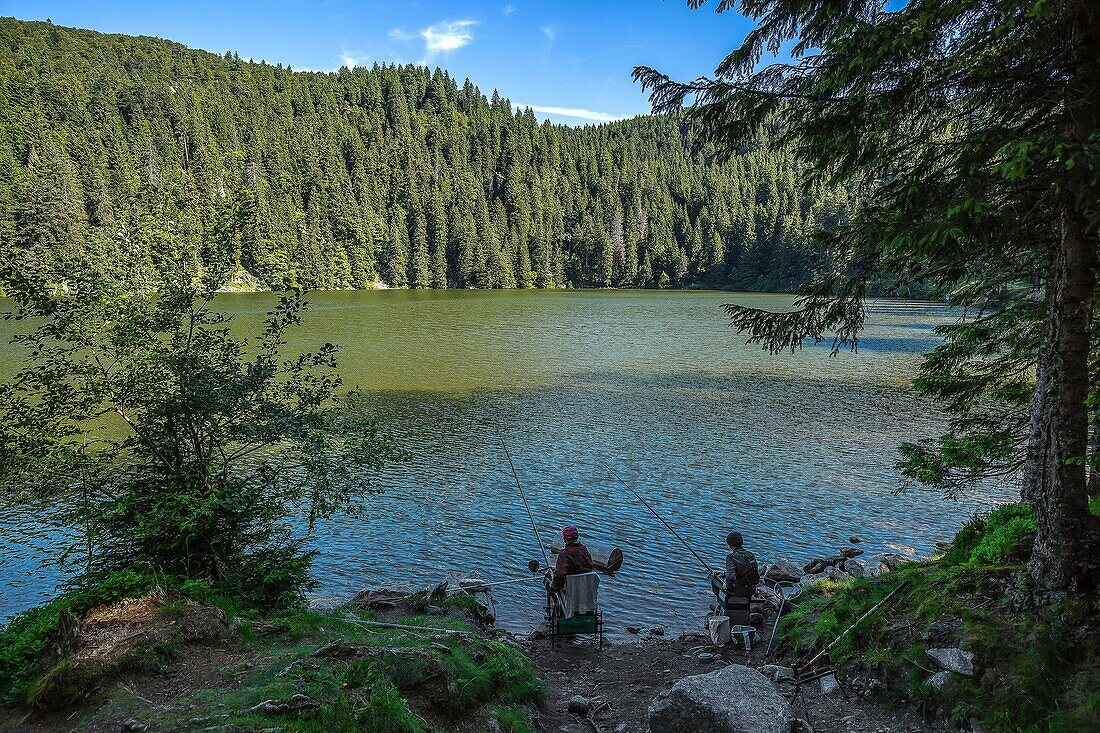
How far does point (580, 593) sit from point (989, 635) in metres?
4.95

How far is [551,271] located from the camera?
149 meters

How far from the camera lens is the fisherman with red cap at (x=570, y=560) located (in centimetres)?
893

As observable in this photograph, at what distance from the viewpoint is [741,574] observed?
8531 mm

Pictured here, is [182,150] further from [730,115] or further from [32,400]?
[730,115]

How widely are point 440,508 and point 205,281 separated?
9.13 metres

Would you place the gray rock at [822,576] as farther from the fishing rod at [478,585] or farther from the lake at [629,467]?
the fishing rod at [478,585]

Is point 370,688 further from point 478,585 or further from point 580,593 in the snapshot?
point 478,585

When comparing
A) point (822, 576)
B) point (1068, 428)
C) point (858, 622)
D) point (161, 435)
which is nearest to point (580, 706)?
point (858, 622)

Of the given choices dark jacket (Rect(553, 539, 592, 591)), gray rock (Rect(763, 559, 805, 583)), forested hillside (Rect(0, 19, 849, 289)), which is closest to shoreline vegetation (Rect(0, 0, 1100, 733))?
gray rock (Rect(763, 559, 805, 583))

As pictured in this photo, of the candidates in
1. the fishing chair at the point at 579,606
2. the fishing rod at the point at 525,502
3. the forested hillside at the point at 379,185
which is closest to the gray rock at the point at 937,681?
the fishing chair at the point at 579,606

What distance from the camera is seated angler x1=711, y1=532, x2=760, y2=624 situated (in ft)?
27.9

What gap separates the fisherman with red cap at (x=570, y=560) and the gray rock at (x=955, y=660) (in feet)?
14.9

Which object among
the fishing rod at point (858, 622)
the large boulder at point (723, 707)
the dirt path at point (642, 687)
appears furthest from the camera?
the fishing rod at point (858, 622)

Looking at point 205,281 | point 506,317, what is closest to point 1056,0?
point 205,281
